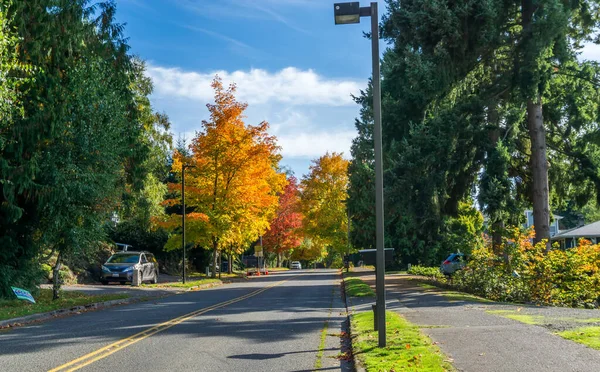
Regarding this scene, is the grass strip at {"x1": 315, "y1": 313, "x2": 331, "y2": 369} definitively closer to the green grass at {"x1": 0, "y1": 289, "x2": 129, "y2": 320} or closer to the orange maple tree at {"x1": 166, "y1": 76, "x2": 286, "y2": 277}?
the green grass at {"x1": 0, "y1": 289, "x2": 129, "y2": 320}

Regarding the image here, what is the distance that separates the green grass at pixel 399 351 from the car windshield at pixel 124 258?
21.3m

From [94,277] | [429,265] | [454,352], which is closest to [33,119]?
[454,352]

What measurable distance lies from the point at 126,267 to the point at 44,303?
39.0ft

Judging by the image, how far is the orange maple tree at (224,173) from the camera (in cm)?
3784

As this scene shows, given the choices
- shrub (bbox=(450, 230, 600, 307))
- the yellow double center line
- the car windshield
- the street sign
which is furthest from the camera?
the car windshield

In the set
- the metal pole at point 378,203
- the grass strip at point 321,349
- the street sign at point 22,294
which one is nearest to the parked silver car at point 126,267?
the street sign at point 22,294

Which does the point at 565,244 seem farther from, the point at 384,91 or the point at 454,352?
the point at 454,352

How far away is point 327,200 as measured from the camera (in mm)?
63344

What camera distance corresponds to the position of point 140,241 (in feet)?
149

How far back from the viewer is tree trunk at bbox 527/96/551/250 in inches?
936

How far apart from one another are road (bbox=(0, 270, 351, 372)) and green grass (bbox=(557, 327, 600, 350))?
3798 mm

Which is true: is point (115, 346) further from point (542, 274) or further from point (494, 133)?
point (494, 133)

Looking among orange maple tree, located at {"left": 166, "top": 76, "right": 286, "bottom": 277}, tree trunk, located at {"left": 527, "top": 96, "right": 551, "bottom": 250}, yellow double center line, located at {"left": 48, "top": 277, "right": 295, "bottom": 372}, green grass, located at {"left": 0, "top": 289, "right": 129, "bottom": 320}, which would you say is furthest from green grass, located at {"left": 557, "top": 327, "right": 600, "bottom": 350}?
orange maple tree, located at {"left": 166, "top": 76, "right": 286, "bottom": 277}

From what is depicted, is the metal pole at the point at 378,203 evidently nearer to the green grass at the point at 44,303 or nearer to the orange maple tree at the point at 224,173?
the green grass at the point at 44,303
